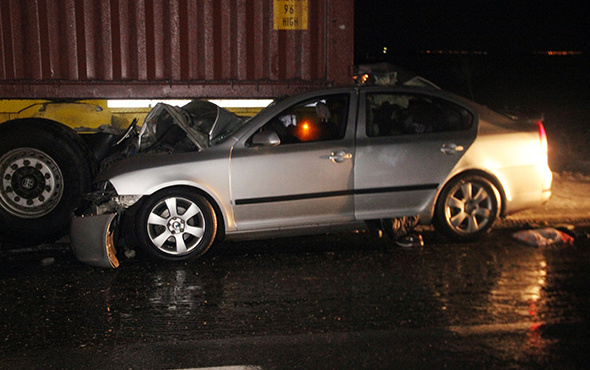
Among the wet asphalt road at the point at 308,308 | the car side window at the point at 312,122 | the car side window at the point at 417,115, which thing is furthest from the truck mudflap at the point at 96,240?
the car side window at the point at 417,115

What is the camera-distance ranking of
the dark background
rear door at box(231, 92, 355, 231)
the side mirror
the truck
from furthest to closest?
the dark background → the truck → rear door at box(231, 92, 355, 231) → the side mirror

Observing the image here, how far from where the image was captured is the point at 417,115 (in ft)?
20.6

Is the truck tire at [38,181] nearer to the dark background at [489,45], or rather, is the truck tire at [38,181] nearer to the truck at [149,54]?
the truck at [149,54]

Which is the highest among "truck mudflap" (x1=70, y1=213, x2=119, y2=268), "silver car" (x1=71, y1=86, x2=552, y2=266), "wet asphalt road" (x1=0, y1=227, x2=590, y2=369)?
"silver car" (x1=71, y1=86, x2=552, y2=266)

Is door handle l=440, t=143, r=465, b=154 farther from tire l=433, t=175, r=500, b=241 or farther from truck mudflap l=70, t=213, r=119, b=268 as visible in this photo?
truck mudflap l=70, t=213, r=119, b=268

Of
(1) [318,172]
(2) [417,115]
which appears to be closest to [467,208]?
(2) [417,115]

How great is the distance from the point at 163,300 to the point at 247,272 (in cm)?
94

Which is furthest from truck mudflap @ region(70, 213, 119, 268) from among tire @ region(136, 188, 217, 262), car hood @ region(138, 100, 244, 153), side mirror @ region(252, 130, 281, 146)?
side mirror @ region(252, 130, 281, 146)

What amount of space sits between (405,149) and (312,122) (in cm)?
94

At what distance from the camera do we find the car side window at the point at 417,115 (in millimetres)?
6195

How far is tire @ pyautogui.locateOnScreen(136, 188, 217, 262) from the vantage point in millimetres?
5719

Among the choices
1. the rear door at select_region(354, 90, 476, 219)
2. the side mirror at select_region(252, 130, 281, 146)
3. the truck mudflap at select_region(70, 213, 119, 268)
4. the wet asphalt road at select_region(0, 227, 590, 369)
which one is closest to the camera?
the wet asphalt road at select_region(0, 227, 590, 369)

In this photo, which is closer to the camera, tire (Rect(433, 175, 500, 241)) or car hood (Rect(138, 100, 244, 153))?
car hood (Rect(138, 100, 244, 153))

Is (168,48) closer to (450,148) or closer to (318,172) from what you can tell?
→ (318,172)
